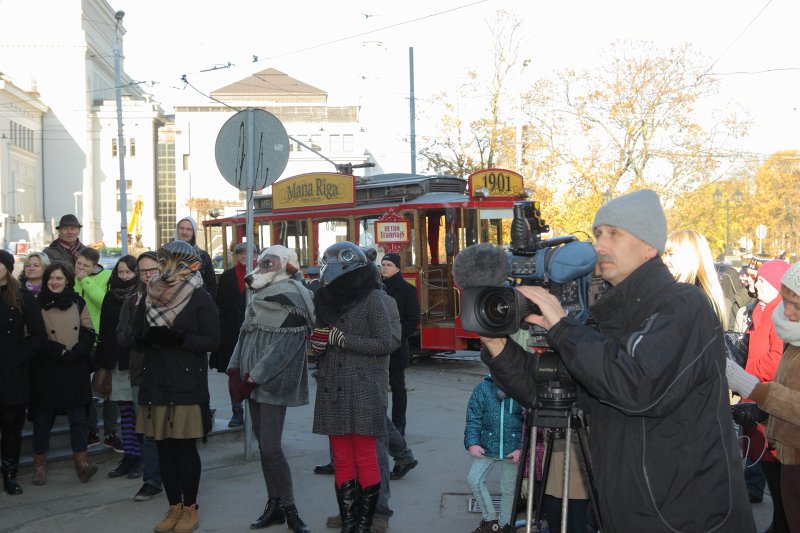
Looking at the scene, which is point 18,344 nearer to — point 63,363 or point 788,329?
point 63,363

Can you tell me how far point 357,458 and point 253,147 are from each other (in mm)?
3370

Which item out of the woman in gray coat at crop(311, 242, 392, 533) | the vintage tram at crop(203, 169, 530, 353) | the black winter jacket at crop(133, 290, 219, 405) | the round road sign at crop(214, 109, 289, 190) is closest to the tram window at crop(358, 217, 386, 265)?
the vintage tram at crop(203, 169, 530, 353)

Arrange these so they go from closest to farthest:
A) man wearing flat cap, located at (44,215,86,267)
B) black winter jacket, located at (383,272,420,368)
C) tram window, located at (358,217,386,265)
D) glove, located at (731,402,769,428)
→ glove, located at (731,402,769,428) < black winter jacket, located at (383,272,420,368) < man wearing flat cap, located at (44,215,86,267) < tram window, located at (358,217,386,265)

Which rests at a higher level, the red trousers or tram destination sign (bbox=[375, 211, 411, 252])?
tram destination sign (bbox=[375, 211, 411, 252])

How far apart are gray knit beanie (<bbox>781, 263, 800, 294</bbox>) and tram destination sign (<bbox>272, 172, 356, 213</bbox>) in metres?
12.0

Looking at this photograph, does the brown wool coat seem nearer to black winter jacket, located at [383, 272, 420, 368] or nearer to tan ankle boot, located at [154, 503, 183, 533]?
tan ankle boot, located at [154, 503, 183, 533]

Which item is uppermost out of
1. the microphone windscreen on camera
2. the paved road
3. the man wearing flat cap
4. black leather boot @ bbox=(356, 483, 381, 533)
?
the man wearing flat cap

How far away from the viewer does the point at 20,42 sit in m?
81.6

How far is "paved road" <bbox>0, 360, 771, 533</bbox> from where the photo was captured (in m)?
5.87

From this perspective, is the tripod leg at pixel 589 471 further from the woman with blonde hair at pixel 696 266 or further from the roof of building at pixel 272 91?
the roof of building at pixel 272 91

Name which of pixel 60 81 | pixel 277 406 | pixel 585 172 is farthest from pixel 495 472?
pixel 60 81

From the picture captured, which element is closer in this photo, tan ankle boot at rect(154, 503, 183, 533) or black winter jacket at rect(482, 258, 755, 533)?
black winter jacket at rect(482, 258, 755, 533)

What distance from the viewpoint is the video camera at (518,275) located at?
2.85 m

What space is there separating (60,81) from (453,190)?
73924 mm
